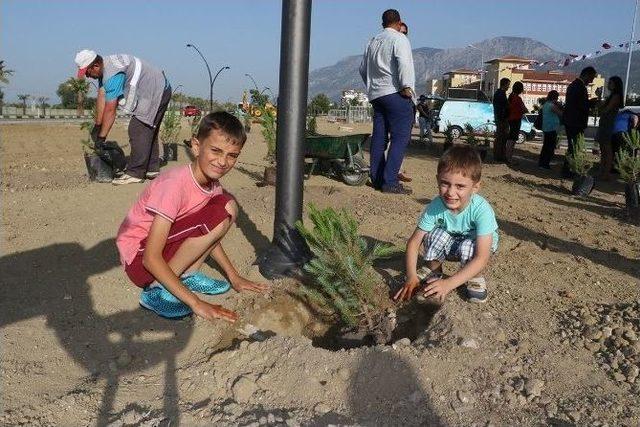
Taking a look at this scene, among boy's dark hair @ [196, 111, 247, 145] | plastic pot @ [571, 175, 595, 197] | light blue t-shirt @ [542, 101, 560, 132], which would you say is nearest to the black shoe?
plastic pot @ [571, 175, 595, 197]

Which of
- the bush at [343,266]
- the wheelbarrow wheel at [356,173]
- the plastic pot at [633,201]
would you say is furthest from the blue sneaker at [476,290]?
the wheelbarrow wheel at [356,173]

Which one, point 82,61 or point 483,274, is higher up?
point 82,61

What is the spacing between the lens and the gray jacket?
17.5 feet

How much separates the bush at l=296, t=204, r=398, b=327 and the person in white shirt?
297 centimetres

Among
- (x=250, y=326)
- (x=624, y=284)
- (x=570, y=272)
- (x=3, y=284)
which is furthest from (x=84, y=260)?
(x=624, y=284)

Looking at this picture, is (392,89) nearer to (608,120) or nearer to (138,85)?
(138,85)

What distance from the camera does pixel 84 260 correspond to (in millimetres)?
3504

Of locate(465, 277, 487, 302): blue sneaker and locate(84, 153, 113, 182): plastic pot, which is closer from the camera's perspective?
locate(465, 277, 487, 302): blue sneaker

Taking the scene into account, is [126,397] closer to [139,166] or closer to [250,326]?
[250,326]

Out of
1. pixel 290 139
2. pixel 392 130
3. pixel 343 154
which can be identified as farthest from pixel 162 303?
pixel 343 154

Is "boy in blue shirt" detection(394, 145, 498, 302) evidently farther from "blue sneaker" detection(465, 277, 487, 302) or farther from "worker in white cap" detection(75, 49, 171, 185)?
"worker in white cap" detection(75, 49, 171, 185)

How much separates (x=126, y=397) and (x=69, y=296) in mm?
1121

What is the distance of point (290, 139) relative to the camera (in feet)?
10.2

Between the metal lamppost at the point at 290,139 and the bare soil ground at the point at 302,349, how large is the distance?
20cm
